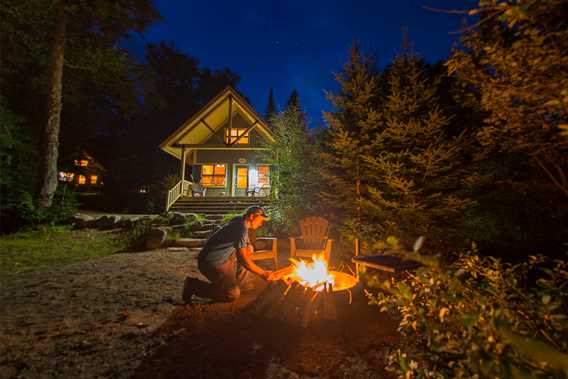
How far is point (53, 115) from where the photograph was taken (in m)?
11.0

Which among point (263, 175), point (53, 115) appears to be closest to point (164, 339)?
point (53, 115)

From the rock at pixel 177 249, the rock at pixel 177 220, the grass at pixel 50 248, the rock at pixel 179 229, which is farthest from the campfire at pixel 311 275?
the rock at pixel 177 220

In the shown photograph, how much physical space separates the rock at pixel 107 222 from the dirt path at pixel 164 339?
21.9 ft

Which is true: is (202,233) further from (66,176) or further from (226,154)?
(66,176)

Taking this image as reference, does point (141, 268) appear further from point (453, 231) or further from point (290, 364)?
point (453, 231)

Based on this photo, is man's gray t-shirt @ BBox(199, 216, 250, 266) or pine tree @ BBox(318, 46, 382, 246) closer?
man's gray t-shirt @ BBox(199, 216, 250, 266)

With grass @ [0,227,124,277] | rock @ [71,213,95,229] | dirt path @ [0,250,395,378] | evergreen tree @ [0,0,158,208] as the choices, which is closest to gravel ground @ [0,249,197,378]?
dirt path @ [0,250,395,378]

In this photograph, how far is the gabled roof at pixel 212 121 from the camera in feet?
46.3

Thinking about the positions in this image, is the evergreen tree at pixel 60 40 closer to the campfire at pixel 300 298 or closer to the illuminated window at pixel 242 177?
the illuminated window at pixel 242 177

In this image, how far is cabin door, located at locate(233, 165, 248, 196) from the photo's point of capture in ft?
53.2

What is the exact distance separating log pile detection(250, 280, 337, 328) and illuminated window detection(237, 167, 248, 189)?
13.2 metres

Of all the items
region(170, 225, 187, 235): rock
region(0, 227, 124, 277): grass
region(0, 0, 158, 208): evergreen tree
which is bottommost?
region(0, 227, 124, 277): grass

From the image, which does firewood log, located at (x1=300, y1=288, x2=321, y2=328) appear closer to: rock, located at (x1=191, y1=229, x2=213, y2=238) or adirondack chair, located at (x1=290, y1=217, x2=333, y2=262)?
adirondack chair, located at (x1=290, y1=217, x2=333, y2=262)

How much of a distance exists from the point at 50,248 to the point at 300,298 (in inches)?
333
